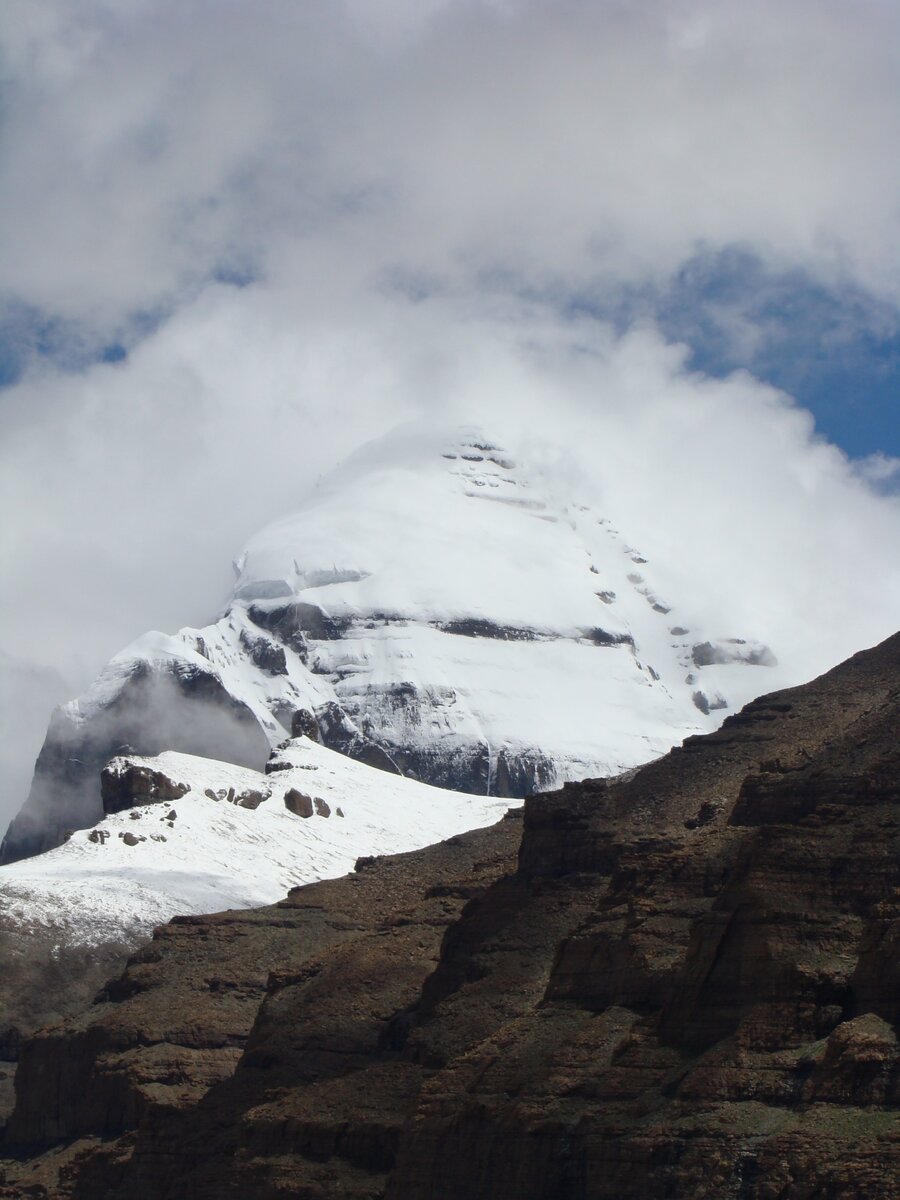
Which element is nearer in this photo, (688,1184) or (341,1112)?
(688,1184)

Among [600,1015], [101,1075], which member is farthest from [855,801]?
[101,1075]

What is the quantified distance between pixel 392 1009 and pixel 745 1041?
52.8 metres

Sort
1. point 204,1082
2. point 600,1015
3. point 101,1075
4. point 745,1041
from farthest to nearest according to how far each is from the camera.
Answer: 1. point 101,1075
2. point 204,1082
3. point 600,1015
4. point 745,1041

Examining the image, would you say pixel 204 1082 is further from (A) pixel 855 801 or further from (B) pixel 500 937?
(A) pixel 855 801

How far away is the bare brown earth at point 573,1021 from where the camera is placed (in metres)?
99.4

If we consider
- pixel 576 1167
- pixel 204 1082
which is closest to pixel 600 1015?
pixel 576 1167

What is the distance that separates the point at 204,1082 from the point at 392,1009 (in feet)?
53.7

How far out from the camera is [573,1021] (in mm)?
118812

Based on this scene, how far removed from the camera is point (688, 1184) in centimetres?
9694

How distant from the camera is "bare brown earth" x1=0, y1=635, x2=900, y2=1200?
99.4m

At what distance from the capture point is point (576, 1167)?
347 ft

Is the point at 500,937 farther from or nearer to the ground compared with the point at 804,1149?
farther from the ground

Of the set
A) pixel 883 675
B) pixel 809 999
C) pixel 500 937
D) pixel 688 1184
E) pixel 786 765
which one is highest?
pixel 883 675

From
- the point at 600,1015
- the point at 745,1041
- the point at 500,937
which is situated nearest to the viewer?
the point at 745,1041
